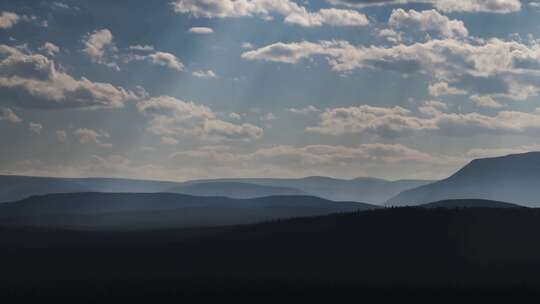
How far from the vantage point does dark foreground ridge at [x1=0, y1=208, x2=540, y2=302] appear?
60.6m

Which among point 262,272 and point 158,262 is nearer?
point 262,272

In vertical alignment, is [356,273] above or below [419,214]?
below

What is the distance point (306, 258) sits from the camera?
80375mm

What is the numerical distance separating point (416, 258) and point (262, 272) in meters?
20.1

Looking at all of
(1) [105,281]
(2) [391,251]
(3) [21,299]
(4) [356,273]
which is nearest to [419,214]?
(2) [391,251]

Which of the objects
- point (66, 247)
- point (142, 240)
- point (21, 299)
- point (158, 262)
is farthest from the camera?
point (142, 240)

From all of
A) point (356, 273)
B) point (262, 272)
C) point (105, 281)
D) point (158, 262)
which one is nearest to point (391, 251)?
point (356, 273)

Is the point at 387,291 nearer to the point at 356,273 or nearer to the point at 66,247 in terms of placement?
the point at 356,273

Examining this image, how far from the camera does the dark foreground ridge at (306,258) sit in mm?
60594

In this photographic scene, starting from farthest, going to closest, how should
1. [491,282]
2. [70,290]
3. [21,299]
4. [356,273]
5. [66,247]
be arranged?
[66,247] → [356,273] → [491,282] → [70,290] → [21,299]

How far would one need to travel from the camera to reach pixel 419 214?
323 feet

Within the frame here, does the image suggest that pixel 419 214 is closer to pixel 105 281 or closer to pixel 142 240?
pixel 142 240

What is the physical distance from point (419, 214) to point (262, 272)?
36648 millimetres

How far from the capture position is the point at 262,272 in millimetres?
69688
